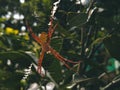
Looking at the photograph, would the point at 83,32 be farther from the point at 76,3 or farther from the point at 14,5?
the point at 14,5

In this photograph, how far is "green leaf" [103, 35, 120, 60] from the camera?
132 centimetres

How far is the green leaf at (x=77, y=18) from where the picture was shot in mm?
1102

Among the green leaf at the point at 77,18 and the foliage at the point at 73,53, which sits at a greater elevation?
the green leaf at the point at 77,18

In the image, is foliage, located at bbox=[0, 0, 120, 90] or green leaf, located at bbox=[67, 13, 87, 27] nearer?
green leaf, located at bbox=[67, 13, 87, 27]

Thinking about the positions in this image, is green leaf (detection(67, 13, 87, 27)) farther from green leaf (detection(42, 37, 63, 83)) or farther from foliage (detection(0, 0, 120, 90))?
green leaf (detection(42, 37, 63, 83))

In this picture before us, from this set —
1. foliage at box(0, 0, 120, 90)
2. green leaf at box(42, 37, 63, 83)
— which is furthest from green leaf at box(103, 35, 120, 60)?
green leaf at box(42, 37, 63, 83)

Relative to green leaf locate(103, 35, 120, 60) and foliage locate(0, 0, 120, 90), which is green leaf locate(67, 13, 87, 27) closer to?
foliage locate(0, 0, 120, 90)

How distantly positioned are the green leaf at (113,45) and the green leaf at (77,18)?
23 centimetres

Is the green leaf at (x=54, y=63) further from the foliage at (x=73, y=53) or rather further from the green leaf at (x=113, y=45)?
the green leaf at (x=113, y=45)

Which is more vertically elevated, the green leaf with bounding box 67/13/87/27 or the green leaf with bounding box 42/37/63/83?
the green leaf with bounding box 67/13/87/27

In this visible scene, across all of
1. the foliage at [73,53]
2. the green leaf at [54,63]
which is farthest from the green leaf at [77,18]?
the green leaf at [54,63]

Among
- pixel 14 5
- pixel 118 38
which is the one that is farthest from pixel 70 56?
pixel 14 5

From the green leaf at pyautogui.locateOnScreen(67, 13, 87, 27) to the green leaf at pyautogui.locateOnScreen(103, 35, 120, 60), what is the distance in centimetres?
23

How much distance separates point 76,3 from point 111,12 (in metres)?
0.32
